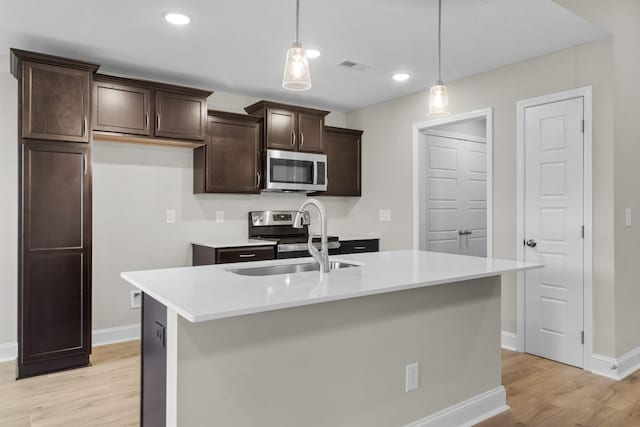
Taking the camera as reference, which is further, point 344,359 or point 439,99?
point 439,99

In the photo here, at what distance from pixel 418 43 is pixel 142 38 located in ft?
6.41

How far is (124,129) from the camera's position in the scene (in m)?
3.59

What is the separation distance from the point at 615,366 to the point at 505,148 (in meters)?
1.80

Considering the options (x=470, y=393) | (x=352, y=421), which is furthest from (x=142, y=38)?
(x=470, y=393)

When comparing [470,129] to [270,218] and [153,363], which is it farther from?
[153,363]

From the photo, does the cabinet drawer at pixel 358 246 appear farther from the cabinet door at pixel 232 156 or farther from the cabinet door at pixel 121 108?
the cabinet door at pixel 121 108

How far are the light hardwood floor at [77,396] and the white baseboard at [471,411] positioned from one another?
1612 millimetres

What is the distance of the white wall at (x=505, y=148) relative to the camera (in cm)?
312

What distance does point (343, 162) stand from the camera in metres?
5.12

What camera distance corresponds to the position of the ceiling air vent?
11.9 feet

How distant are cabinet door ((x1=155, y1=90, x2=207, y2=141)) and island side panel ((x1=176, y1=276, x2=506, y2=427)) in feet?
8.21

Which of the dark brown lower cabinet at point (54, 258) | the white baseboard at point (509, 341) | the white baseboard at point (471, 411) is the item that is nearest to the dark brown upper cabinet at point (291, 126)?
the dark brown lower cabinet at point (54, 258)

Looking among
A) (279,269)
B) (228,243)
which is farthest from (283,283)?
(228,243)

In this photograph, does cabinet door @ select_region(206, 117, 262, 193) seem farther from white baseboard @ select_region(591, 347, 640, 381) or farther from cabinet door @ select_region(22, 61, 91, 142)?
white baseboard @ select_region(591, 347, 640, 381)
